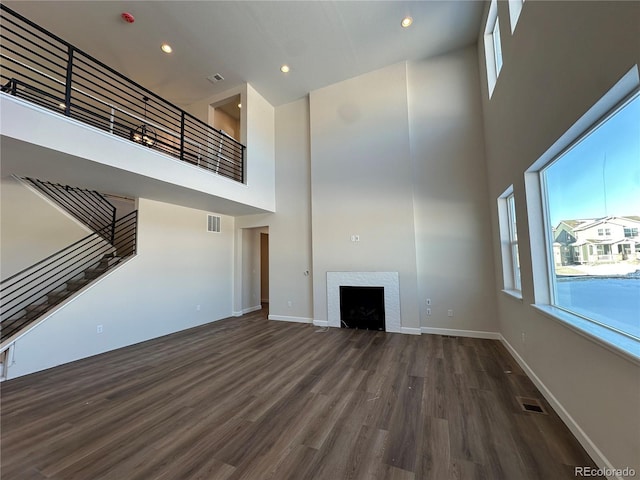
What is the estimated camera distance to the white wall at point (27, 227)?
Result: 407cm

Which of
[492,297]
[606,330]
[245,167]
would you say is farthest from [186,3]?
[492,297]

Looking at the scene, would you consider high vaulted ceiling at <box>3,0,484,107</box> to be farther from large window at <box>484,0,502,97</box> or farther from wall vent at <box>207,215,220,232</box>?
wall vent at <box>207,215,220,232</box>

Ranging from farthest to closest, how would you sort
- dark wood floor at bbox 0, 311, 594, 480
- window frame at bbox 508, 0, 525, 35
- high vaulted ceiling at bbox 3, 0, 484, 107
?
high vaulted ceiling at bbox 3, 0, 484, 107 → window frame at bbox 508, 0, 525, 35 → dark wood floor at bbox 0, 311, 594, 480

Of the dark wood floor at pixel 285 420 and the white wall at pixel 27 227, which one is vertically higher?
the white wall at pixel 27 227

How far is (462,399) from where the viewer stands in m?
2.55

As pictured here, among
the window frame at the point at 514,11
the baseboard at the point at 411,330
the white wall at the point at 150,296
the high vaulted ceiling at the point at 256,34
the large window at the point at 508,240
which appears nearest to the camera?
the window frame at the point at 514,11

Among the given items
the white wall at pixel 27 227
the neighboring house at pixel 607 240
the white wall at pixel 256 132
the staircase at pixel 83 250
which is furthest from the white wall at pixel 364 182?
the white wall at pixel 27 227

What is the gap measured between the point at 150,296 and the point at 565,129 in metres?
6.29

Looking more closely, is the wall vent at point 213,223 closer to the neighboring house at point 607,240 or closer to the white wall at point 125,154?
the white wall at point 125,154

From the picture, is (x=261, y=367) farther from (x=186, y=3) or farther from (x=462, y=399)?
(x=186, y=3)

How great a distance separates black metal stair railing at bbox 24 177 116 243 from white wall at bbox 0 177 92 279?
6.0 inches

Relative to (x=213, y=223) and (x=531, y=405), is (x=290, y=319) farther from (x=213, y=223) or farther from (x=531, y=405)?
(x=531, y=405)

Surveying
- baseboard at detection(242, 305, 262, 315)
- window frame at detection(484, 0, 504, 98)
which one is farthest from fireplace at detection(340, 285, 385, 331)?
window frame at detection(484, 0, 504, 98)

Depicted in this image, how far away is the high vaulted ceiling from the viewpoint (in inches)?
159
